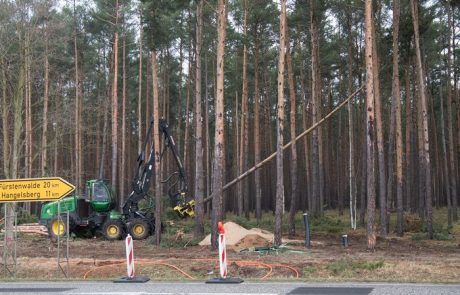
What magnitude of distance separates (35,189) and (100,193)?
11732 mm

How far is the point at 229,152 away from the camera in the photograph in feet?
216

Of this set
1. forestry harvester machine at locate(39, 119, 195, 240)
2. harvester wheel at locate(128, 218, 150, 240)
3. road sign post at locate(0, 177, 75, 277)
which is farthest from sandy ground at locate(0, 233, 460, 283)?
road sign post at locate(0, 177, 75, 277)

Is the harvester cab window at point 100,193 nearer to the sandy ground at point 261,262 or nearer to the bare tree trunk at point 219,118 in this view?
the sandy ground at point 261,262

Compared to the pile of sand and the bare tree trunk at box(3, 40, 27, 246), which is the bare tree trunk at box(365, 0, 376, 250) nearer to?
the pile of sand

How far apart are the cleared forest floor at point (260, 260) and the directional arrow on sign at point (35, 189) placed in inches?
83.6

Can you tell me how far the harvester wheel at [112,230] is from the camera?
84.4 feet

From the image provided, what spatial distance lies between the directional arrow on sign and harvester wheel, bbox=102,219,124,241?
35.7 ft

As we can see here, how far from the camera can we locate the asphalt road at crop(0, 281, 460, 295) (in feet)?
34.3

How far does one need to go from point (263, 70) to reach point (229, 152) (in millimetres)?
21545

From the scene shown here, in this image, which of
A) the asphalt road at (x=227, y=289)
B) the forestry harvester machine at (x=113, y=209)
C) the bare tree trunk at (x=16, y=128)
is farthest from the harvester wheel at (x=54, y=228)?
the asphalt road at (x=227, y=289)

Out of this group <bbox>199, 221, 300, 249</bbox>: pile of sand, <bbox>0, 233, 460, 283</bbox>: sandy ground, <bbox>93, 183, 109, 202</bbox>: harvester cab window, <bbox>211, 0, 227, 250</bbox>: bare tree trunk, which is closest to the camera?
<bbox>0, 233, 460, 283</bbox>: sandy ground

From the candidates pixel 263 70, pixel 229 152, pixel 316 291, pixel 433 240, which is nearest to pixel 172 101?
pixel 263 70

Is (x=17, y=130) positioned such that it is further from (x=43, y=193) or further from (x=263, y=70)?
(x=263, y=70)

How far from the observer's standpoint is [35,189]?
1487 cm
